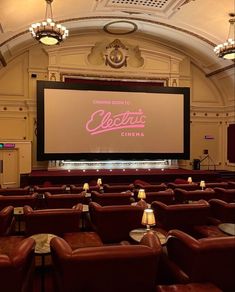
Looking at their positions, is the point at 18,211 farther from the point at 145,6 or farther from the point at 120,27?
the point at 120,27

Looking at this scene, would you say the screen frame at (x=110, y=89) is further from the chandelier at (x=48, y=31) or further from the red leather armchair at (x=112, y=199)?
the red leather armchair at (x=112, y=199)

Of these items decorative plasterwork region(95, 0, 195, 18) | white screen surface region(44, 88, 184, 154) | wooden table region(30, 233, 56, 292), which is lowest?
wooden table region(30, 233, 56, 292)

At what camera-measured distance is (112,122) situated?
10609mm

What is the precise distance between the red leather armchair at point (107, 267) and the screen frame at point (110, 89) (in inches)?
319

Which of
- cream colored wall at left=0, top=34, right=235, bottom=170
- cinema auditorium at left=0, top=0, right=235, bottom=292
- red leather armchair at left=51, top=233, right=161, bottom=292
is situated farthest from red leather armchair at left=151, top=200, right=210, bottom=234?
cream colored wall at left=0, top=34, right=235, bottom=170

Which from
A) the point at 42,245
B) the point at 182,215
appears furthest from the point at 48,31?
the point at 42,245

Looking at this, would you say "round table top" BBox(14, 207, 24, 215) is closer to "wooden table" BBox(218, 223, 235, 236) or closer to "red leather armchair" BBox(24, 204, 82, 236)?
"red leather armchair" BBox(24, 204, 82, 236)

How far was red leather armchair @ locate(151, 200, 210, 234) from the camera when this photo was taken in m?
3.50

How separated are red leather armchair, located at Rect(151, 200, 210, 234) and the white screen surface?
6.77 m

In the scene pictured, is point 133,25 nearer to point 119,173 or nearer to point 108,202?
point 119,173

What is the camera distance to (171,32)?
1008cm

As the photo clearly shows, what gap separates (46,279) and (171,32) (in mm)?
8673

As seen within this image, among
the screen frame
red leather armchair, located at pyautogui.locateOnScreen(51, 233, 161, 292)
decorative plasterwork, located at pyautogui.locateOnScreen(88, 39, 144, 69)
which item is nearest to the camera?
red leather armchair, located at pyautogui.locateOnScreen(51, 233, 161, 292)

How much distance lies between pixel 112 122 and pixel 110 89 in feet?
3.55
